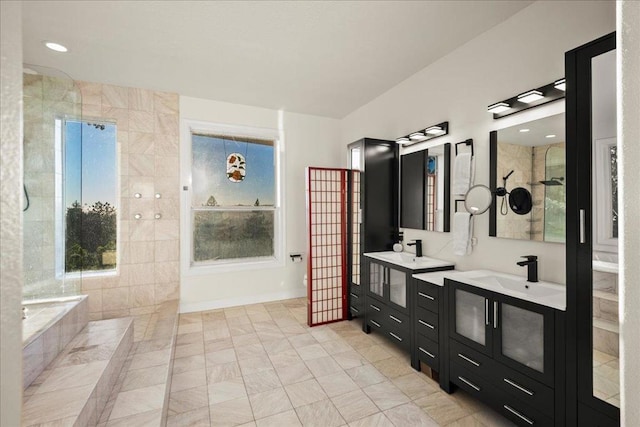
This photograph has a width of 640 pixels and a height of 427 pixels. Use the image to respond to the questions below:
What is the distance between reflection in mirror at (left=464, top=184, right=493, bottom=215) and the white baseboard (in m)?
2.97

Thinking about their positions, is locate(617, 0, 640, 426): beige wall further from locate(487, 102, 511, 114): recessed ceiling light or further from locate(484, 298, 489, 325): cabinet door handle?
locate(487, 102, 511, 114): recessed ceiling light

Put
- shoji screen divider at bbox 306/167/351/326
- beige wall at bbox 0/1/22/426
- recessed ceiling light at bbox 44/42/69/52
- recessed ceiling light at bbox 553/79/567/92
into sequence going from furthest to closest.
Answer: shoji screen divider at bbox 306/167/351/326, recessed ceiling light at bbox 44/42/69/52, recessed ceiling light at bbox 553/79/567/92, beige wall at bbox 0/1/22/426

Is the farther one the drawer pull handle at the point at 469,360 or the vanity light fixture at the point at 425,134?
the vanity light fixture at the point at 425,134

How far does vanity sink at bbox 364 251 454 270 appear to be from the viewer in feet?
9.16

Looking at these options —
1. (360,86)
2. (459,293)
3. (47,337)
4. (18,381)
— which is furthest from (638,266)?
(360,86)

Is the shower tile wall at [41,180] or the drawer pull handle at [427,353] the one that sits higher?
the shower tile wall at [41,180]

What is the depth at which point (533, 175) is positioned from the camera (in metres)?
2.19

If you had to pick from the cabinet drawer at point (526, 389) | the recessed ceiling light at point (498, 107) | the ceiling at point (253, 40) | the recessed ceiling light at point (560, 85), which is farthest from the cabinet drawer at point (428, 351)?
the ceiling at point (253, 40)

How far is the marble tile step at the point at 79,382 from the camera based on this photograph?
1.60 m

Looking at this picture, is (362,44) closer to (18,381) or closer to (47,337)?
(18,381)

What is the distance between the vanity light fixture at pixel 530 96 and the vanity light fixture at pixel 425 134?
781mm

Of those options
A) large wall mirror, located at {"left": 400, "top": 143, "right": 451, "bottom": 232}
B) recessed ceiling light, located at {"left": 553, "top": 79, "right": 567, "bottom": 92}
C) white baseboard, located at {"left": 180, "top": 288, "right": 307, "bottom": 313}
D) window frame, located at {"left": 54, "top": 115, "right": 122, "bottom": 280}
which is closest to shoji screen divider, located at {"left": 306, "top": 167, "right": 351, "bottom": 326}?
large wall mirror, located at {"left": 400, "top": 143, "right": 451, "bottom": 232}

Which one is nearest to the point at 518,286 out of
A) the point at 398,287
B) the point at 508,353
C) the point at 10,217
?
the point at 508,353

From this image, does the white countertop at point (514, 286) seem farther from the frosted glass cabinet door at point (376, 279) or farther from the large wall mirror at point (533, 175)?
the frosted glass cabinet door at point (376, 279)
